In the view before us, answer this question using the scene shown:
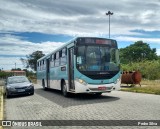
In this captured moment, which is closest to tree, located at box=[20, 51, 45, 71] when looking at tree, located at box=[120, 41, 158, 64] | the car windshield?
tree, located at box=[120, 41, 158, 64]

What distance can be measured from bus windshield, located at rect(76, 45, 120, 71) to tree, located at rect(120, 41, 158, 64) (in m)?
97.6

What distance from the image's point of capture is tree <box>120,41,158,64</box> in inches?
4518

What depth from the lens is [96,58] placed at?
1705cm

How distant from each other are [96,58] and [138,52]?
3950 inches

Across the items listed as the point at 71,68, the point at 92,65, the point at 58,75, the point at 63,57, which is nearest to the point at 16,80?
the point at 58,75

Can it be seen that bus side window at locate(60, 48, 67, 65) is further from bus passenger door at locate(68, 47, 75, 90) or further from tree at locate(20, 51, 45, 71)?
tree at locate(20, 51, 45, 71)

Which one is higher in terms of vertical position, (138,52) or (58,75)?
(138,52)

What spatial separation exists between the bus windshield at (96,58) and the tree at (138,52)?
320 ft

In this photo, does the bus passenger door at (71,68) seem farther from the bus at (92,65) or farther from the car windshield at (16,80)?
the car windshield at (16,80)

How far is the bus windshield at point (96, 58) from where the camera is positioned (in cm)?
1688

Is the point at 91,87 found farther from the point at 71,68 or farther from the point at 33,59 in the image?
the point at 33,59

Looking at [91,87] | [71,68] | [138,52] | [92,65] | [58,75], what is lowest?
[91,87]

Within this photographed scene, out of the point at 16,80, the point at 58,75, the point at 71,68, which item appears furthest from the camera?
the point at 16,80

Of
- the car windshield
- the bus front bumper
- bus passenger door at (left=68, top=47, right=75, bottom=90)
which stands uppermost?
bus passenger door at (left=68, top=47, right=75, bottom=90)
